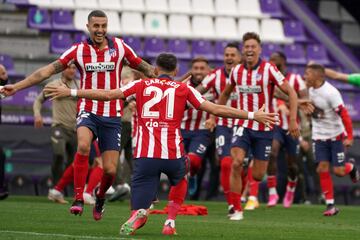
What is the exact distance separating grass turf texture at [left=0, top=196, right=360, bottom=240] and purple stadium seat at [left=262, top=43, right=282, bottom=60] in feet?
32.5

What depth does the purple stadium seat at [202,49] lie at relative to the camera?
25.4 metres

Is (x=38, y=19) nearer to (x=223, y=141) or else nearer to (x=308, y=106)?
(x=223, y=141)

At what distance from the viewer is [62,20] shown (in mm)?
24391

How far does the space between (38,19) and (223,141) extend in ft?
29.2

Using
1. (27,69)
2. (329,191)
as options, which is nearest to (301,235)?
(329,191)

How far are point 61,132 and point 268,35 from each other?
10.1 m

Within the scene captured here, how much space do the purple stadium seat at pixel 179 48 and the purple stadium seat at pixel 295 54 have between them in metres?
2.69

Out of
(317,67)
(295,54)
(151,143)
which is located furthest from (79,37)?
(151,143)

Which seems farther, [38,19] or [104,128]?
[38,19]

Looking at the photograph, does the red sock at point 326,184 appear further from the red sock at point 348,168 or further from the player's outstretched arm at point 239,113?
the player's outstretched arm at point 239,113

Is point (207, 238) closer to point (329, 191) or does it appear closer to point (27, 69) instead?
point (329, 191)

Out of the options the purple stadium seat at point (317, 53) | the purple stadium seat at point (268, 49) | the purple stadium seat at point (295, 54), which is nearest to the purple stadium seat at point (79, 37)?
the purple stadium seat at point (268, 49)

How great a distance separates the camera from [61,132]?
719 inches

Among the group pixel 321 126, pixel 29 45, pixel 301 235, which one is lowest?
pixel 301 235
